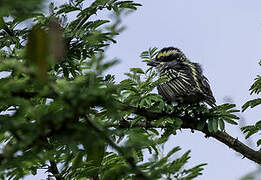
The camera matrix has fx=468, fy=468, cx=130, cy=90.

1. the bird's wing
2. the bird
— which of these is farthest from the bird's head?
the bird's wing

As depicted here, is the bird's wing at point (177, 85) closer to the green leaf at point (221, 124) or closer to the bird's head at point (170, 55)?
the green leaf at point (221, 124)

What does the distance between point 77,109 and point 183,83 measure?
3635 mm

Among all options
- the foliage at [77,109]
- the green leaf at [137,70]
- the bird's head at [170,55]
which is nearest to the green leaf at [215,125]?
the foliage at [77,109]

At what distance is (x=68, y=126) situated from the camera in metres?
1.52

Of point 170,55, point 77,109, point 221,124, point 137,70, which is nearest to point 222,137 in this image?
point 221,124

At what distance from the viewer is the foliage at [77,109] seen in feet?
4.71

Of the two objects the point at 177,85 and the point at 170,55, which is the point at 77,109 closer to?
the point at 177,85

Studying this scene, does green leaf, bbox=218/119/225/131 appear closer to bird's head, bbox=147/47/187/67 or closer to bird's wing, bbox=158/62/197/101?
bird's wing, bbox=158/62/197/101

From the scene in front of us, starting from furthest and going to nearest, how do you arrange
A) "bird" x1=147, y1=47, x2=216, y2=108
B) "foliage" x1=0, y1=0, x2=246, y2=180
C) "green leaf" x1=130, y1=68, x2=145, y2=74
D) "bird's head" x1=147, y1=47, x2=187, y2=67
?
"bird's head" x1=147, y1=47, x2=187, y2=67 < "bird" x1=147, y1=47, x2=216, y2=108 < "green leaf" x1=130, y1=68, x2=145, y2=74 < "foliage" x1=0, y1=0, x2=246, y2=180

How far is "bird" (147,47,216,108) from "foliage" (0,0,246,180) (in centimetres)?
24

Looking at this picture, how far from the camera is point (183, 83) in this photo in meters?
5.02

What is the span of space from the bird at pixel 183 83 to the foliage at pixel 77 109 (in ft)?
0.78

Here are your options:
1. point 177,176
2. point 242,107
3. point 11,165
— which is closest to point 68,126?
point 11,165

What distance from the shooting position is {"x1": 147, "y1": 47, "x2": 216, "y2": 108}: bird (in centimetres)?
470
